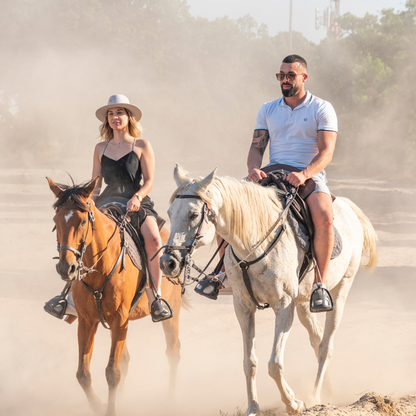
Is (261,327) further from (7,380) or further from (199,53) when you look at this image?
(199,53)

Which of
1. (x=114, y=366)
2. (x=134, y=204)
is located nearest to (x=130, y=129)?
(x=134, y=204)

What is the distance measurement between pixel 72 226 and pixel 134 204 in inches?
38.4

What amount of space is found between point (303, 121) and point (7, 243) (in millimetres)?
11603

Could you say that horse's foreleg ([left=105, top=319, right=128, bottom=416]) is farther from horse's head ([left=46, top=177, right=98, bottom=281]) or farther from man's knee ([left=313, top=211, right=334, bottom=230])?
man's knee ([left=313, top=211, right=334, bottom=230])

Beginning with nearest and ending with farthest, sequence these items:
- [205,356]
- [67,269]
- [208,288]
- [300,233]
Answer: [67,269] < [300,233] < [208,288] < [205,356]

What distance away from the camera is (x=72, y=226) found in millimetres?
3646

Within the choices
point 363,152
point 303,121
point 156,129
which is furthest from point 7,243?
point 363,152

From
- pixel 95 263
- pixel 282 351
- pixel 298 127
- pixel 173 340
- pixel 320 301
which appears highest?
pixel 298 127

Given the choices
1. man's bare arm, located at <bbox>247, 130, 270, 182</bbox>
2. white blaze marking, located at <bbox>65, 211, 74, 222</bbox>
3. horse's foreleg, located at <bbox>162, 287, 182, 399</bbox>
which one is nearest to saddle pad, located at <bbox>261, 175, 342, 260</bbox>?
man's bare arm, located at <bbox>247, 130, 270, 182</bbox>

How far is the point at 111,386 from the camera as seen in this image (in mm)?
4234

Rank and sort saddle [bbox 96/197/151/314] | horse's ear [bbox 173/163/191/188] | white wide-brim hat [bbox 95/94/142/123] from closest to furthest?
horse's ear [bbox 173/163/191/188] < saddle [bbox 96/197/151/314] < white wide-brim hat [bbox 95/94/142/123]

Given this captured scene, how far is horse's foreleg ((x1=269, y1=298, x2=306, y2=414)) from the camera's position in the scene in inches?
143

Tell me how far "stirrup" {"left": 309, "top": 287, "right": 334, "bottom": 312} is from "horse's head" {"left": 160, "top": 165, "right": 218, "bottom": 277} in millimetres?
1227

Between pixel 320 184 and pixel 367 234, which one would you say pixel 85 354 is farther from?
pixel 367 234
